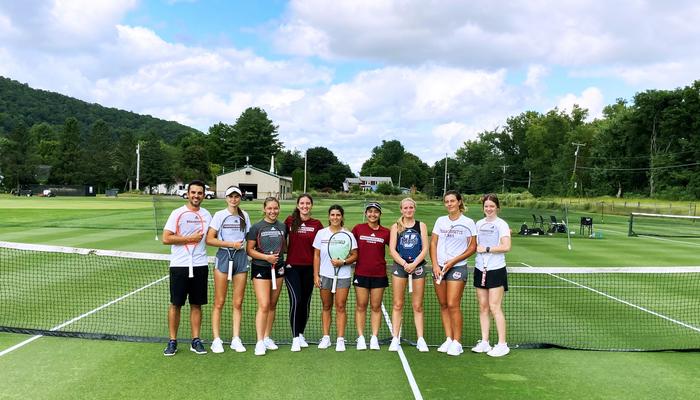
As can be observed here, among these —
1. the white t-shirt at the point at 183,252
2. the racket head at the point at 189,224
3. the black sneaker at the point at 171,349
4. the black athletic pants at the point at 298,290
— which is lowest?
the black sneaker at the point at 171,349

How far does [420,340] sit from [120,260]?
11501 mm

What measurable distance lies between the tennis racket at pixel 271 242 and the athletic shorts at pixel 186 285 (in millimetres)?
868

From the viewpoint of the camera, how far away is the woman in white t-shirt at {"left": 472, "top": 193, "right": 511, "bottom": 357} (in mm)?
Answer: 7340

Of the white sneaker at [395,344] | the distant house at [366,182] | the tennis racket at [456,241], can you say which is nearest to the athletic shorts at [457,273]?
the tennis racket at [456,241]

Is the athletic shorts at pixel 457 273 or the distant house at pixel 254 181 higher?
the distant house at pixel 254 181

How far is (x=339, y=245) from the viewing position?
7254mm

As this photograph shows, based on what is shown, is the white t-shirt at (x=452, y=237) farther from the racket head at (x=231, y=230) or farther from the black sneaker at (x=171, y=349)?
the black sneaker at (x=171, y=349)

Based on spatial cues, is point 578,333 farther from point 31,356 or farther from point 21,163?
point 21,163

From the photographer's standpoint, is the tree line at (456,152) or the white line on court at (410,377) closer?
the white line on court at (410,377)

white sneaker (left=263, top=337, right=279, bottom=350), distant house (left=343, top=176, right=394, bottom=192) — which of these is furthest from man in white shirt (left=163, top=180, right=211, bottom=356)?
distant house (left=343, top=176, right=394, bottom=192)

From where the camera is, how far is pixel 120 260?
1602cm

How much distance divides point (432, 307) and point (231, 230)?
5.31 meters

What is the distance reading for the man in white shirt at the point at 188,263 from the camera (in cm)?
711

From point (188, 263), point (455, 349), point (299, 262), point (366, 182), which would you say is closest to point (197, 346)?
point (188, 263)
